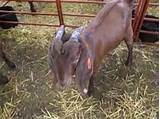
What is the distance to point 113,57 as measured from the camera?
11.1ft

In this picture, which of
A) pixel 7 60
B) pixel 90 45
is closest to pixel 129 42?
pixel 90 45

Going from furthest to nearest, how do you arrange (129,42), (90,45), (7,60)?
(7,60) → (129,42) → (90,45)

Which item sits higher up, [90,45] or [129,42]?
[90,45]

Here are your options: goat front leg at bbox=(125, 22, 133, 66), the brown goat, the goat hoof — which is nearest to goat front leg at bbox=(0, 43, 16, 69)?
the goat hoof

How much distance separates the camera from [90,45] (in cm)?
246

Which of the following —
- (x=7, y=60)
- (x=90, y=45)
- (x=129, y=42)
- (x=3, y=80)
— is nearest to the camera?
(x=90, y=45)

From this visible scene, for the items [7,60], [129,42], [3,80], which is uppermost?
[129,42]

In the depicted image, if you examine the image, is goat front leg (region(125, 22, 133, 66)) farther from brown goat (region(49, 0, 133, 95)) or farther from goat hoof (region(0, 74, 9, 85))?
goat hoof (region(0, 74, 9, 85))

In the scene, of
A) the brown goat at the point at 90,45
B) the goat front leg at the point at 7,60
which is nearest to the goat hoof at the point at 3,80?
the goat front leg at the point at 7,60

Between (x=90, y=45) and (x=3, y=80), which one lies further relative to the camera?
(x=3, y=80)

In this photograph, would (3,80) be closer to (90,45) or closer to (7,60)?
(7,60)

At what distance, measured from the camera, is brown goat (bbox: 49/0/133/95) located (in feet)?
7.66

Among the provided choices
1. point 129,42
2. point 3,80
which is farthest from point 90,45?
point 3,80

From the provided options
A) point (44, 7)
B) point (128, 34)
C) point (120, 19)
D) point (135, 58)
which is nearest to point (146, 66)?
point (135, 58)
